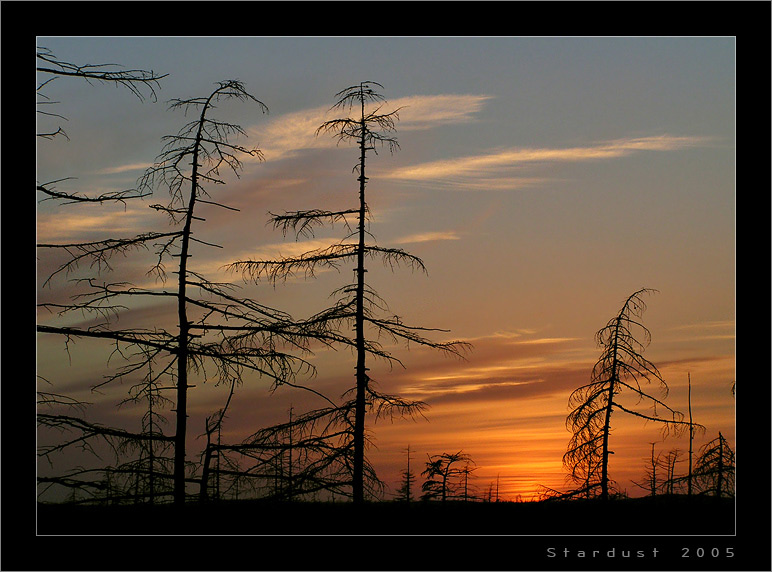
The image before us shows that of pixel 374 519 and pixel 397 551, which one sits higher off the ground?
pixel 397 551

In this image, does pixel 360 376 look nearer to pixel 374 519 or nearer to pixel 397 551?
pixel 374 519

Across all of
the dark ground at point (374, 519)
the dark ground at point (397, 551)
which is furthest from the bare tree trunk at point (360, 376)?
the dark ground at point (397, 551)

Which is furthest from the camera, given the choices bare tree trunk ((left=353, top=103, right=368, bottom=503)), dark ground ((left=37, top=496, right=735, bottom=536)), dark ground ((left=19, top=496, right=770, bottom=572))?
bare tree trunk ((left=353, top=103, right=368, bottom=503))

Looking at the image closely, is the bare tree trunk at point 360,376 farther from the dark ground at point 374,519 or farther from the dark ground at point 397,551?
the dark ground at point 397,551

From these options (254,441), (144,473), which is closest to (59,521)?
(144,473)

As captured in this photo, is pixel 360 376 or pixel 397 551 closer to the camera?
pixel 397 551

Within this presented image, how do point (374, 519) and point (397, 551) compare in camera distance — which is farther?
point (374, 519)

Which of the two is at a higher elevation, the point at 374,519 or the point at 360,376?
the point at 360,376

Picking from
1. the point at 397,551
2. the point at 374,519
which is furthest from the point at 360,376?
the point at 397,551

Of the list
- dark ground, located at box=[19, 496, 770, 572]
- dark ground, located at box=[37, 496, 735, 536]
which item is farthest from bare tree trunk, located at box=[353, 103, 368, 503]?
A: dark ground, located at box=[19, 496, 770, 572]

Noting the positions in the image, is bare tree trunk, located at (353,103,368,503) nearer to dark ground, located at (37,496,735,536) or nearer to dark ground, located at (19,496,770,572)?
dark ground, located at (37,496,735,536)
